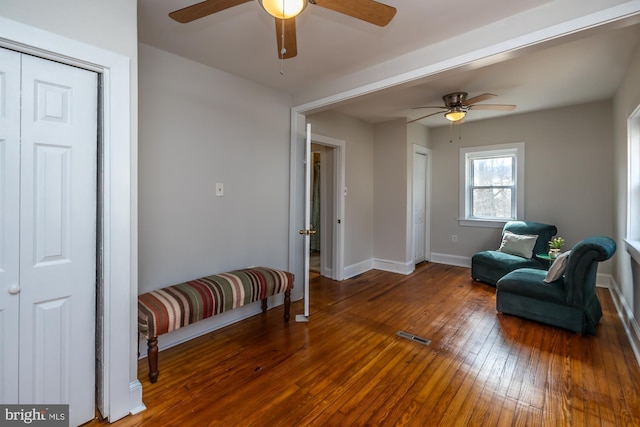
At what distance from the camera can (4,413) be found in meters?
1.45

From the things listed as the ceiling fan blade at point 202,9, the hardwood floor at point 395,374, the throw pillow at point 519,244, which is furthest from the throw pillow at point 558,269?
the ceiling fan blade at point 202,9

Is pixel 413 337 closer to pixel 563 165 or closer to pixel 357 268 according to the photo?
pixel 357 268

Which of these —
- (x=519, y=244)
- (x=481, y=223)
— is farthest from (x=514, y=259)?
(x=481, y=223)

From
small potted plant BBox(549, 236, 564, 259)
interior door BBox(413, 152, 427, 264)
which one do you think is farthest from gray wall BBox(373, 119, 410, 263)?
small potted plant BBox(549, 236, 564, 259)

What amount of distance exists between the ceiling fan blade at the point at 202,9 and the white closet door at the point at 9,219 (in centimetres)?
77

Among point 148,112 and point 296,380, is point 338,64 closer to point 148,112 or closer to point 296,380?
point 148,112

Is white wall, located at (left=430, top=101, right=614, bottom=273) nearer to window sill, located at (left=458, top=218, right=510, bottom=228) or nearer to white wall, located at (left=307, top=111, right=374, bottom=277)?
window sill, located at (left=458, top=218, right=510, bottom=228)

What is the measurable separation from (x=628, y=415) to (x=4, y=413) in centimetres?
329

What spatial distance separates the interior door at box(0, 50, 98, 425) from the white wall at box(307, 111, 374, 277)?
301 centimetres

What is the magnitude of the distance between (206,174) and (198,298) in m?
1.13

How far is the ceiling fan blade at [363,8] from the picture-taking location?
1.49 meters

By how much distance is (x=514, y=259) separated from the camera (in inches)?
159

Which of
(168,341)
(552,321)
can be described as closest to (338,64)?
(168,341)

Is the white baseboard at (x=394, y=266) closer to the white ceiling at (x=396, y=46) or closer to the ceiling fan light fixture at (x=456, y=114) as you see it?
the ceiling fan light fixture at (x=456, y=114)
